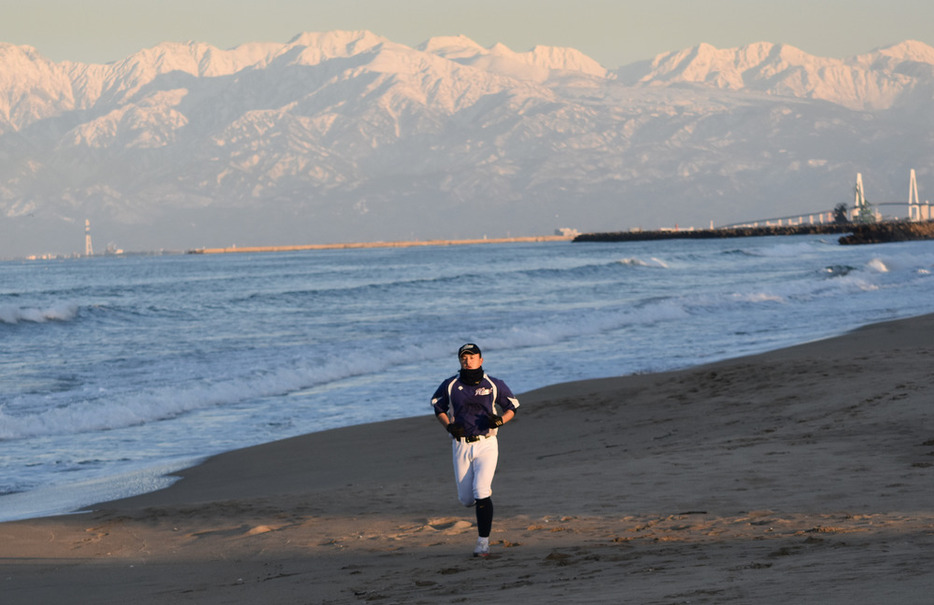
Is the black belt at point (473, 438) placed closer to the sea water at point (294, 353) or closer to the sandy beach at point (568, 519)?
the sandy beach at point (568, 519)

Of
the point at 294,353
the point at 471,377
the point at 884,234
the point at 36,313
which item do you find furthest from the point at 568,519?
the point at 884,234

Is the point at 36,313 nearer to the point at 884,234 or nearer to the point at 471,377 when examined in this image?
the point at 471,377

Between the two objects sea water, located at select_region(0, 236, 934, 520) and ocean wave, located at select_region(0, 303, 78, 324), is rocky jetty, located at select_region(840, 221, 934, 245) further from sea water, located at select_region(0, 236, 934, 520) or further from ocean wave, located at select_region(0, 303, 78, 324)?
ocean wave, located at select_region(0, 303, 78, 324)

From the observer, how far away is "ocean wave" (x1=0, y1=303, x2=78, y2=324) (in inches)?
1523

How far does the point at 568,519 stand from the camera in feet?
28.5

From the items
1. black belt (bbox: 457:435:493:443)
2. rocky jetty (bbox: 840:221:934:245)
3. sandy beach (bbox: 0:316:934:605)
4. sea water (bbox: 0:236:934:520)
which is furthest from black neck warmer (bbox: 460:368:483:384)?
rocky jetty (bbox: 840:221:934:245)

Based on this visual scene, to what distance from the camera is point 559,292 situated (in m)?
53.2

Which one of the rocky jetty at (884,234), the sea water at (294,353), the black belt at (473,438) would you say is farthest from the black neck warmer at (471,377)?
the rocky jetty at (884,234)

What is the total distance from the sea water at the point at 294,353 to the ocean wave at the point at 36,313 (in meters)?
0.06

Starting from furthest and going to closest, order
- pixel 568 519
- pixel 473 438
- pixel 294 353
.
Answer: pixel 294 353 < pixel 568 519 < pixel 473 438

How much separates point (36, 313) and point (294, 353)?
1837 cm

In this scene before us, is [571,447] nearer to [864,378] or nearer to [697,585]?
[864,378]

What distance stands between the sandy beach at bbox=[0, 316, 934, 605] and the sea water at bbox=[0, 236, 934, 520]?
2.05 m

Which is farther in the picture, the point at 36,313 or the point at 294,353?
the point at 36,313
